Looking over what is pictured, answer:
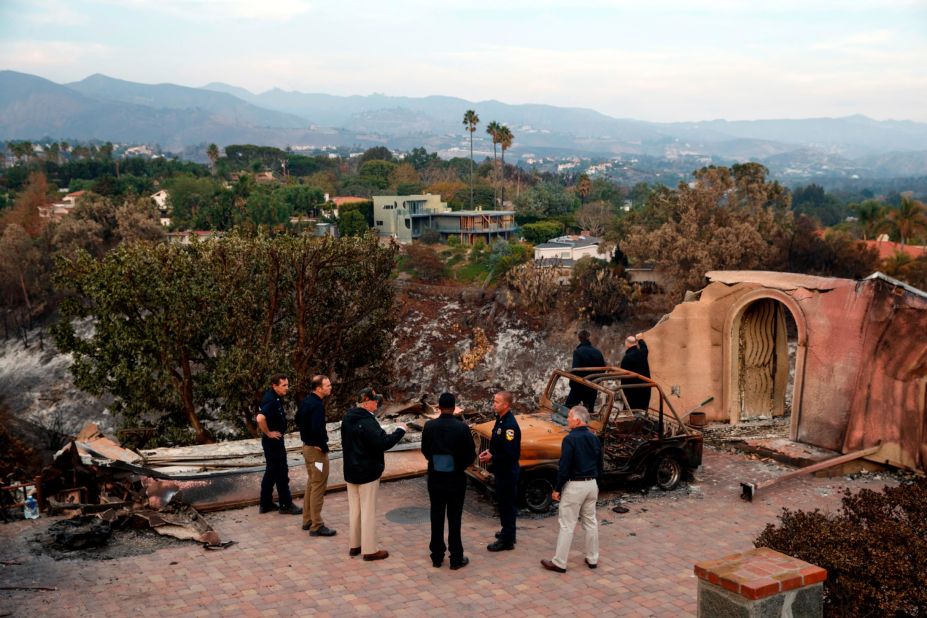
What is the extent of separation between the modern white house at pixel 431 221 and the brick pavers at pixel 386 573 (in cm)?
6521

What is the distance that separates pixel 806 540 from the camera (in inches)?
251

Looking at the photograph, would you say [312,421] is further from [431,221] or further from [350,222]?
[431,221]

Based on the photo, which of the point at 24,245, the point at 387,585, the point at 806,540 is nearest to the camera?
the point at 806,540

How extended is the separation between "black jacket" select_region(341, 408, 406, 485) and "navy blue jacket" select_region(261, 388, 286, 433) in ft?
4.99

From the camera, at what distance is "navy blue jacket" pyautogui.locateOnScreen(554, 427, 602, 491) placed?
25.4 feet

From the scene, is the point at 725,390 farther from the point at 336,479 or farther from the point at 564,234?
the point at 564,234

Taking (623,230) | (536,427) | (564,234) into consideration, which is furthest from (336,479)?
(564,234)

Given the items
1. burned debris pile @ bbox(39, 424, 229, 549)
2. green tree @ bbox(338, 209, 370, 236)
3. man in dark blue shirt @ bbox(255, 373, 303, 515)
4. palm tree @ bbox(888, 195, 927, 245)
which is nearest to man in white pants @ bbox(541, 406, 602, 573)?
man in dark blue shirt @ bbox(255, 373, 303, 515)

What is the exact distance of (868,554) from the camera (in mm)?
6121

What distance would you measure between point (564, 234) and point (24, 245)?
46035 millimetres

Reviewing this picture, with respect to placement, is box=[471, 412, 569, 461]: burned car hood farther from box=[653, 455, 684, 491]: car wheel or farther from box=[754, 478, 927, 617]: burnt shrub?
box=[754, 478, 927, 617]: burnt shrub

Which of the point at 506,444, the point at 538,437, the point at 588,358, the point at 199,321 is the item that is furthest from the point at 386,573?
the point at 199,321

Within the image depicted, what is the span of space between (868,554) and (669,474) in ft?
16.6

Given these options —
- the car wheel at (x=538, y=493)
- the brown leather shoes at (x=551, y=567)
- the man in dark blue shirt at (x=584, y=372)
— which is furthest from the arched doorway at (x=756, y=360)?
the brown leather shoes at (x=551, y=567)
